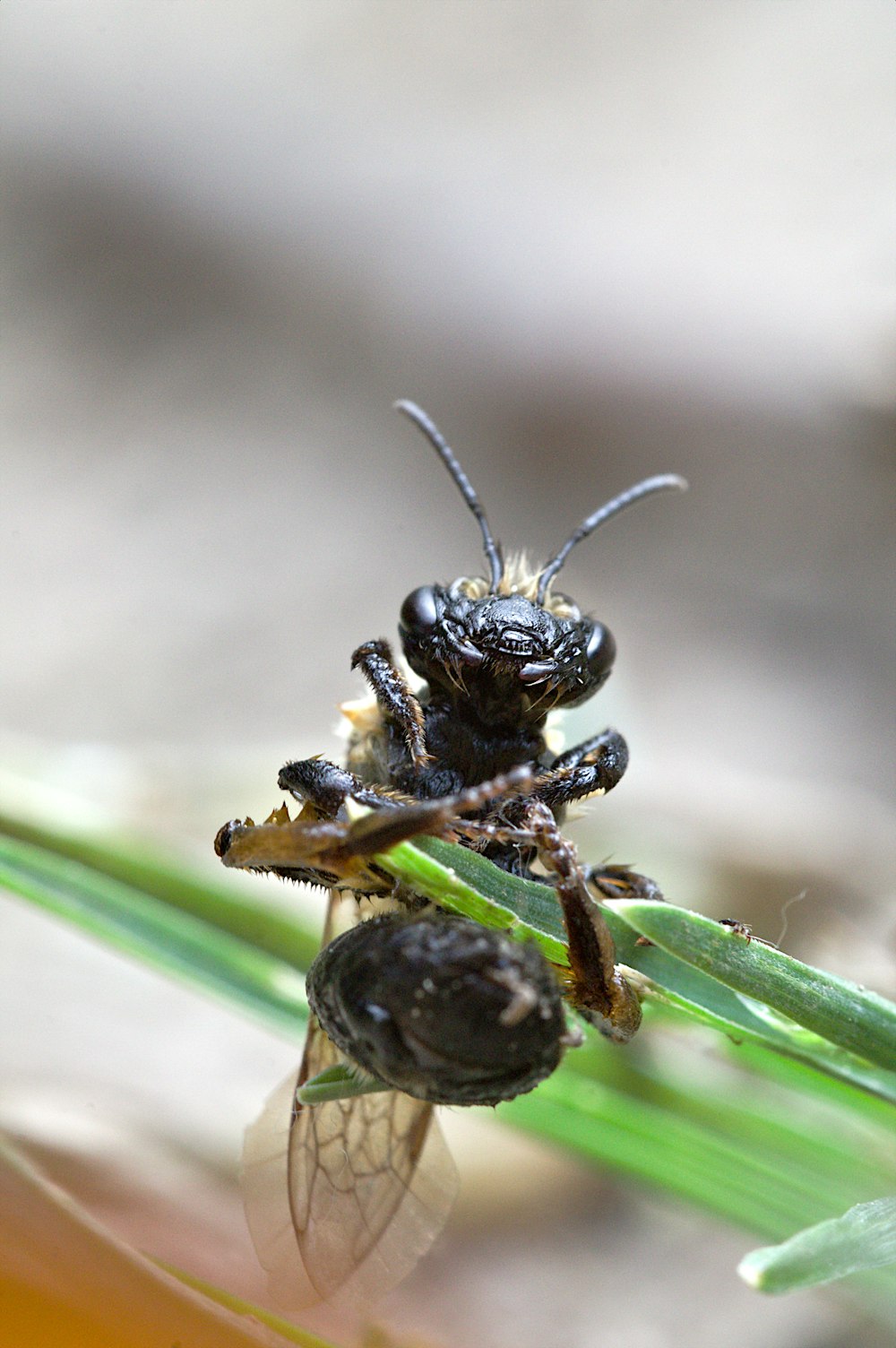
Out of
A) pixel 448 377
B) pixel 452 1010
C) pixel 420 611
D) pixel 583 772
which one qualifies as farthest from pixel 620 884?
pixel 448 377

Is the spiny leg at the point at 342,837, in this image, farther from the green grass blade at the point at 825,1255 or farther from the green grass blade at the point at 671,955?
the green grass blade at the point at 825,1255

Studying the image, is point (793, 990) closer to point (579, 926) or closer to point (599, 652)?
point (579, 926)

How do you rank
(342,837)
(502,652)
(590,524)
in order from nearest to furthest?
1. (342,837)
2. (502,652)
3. (590,524)

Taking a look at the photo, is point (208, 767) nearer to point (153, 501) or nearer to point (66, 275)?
point (153, 501)

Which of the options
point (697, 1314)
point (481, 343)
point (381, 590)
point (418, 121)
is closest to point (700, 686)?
point (381, 590)

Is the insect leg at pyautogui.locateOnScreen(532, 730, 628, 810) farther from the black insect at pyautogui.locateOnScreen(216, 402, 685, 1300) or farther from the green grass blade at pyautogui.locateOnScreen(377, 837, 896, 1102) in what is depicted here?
the green grass blade at pyautogui.locateOnScreen(377, 837, 896, 1102)

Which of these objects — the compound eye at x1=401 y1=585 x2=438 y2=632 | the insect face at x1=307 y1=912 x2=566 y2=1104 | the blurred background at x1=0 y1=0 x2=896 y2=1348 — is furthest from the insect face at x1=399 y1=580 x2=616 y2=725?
the blurred background at x1=0 y1=0 x2=896 y2=1348
